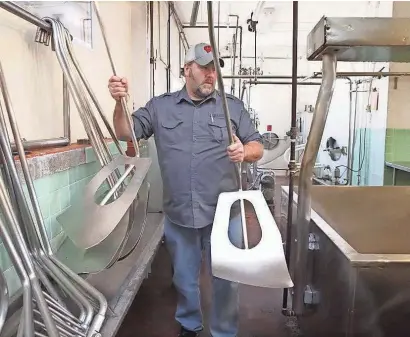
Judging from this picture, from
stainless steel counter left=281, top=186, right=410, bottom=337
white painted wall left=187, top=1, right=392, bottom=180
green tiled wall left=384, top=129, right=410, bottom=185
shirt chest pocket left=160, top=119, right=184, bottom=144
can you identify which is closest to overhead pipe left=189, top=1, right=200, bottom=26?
white painted wall left=187, top=1, right=392, bottom=180

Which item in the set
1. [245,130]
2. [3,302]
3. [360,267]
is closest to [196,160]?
[245,130]

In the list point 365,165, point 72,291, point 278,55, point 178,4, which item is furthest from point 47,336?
point 278,55

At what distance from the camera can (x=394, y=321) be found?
3.76 feet

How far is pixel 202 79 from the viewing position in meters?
1.88

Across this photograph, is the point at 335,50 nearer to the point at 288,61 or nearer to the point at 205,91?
the point at 205,91

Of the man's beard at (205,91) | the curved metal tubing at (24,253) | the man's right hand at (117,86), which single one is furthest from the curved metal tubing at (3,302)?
the man's beard at (205,91)

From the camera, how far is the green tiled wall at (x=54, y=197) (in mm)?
1308

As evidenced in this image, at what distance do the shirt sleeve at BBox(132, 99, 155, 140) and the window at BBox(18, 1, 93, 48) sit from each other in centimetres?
52

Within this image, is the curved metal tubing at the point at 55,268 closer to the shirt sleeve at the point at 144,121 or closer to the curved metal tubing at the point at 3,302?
the curved metal tubing at the point at 3,302

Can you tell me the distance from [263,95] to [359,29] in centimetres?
886

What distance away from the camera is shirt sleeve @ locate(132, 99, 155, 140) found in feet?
6.34

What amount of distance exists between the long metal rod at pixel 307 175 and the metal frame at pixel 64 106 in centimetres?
93

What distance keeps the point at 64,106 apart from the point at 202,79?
63cm

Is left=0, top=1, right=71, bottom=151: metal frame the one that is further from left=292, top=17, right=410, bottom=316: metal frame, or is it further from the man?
left=292, top=17, right=410, bottom=316: metal frame
